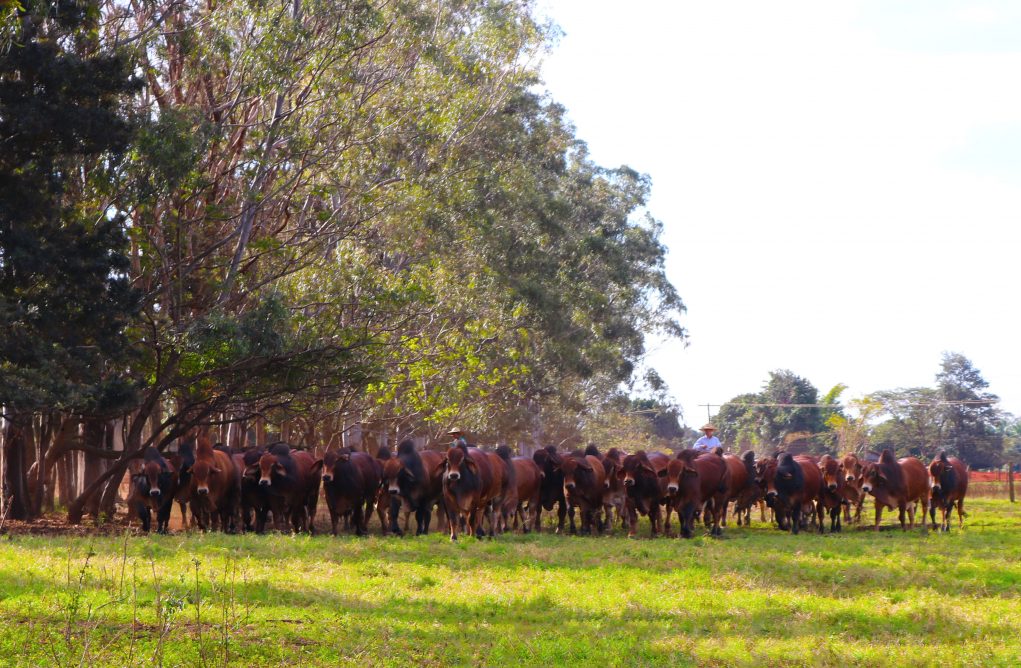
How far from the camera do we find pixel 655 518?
2081 cm

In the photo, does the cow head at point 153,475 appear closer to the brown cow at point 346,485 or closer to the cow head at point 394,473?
the brown cow at point 346,485

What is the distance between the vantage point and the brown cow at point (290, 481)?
1919 centimetres

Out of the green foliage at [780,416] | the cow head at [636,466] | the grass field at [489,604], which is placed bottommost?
the grass field at [489,604]

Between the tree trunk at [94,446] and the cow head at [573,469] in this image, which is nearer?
the cow head at [573,469]

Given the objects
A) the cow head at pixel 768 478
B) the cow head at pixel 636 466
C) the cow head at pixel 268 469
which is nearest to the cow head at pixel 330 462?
the cow head at pixel 268 469

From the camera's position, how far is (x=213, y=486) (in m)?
19.0

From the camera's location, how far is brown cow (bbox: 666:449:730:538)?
66.1 feet

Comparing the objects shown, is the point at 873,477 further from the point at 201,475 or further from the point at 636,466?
the point at 201,475

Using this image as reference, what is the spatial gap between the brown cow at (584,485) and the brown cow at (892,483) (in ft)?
15.4

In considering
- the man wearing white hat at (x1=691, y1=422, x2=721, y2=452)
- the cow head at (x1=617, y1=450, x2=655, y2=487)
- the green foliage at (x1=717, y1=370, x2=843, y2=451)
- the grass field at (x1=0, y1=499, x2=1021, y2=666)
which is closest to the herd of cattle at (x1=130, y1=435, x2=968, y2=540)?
the cow head at (x1=617, y1=450, x2=655, y2=487)

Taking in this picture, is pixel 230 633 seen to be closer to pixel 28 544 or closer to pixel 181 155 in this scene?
pixel 28 544

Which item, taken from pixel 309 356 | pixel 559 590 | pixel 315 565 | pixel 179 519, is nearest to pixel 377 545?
pixel 315 565

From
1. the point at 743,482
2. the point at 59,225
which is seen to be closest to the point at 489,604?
the point at 59,225

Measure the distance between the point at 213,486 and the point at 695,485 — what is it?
775cm
